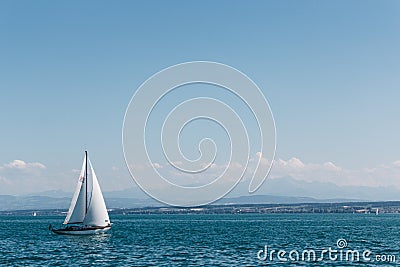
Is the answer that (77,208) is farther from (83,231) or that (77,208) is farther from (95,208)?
(83,231)

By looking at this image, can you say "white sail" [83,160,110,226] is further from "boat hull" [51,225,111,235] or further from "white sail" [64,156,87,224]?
"white sail" [64,156,87,224]

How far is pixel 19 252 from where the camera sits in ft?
283

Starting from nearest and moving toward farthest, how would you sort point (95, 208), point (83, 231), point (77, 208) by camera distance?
point (83, 231) → point (95, 208) → point (77, 208)

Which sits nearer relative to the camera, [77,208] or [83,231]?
[83,231]

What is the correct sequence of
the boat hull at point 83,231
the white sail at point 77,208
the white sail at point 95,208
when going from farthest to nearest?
1. the white sail at point 77,208
2. the white sail at point 95,208
3. the boat hull at point 83,231

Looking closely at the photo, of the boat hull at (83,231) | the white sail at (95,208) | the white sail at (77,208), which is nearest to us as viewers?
the boat hull at (83,231)

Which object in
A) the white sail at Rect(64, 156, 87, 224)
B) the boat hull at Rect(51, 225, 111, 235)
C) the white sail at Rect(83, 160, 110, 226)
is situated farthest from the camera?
the white sail at Rect(64, 156, 87, 224)

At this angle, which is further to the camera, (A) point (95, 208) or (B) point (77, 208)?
(B) point (77, 208)

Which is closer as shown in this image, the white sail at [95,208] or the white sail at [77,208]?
the white sail at [95,208]

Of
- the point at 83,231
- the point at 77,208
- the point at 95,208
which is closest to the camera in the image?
the point at 83,231

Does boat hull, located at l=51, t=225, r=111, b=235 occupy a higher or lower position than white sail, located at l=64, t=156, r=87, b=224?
lower

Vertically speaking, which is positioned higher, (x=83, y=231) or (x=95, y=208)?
(x=95, y=208)

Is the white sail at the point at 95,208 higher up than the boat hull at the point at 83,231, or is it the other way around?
the white sail at the point at 95,208

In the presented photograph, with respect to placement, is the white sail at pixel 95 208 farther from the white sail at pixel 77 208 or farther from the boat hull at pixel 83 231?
the white sail at pixel 77 208
